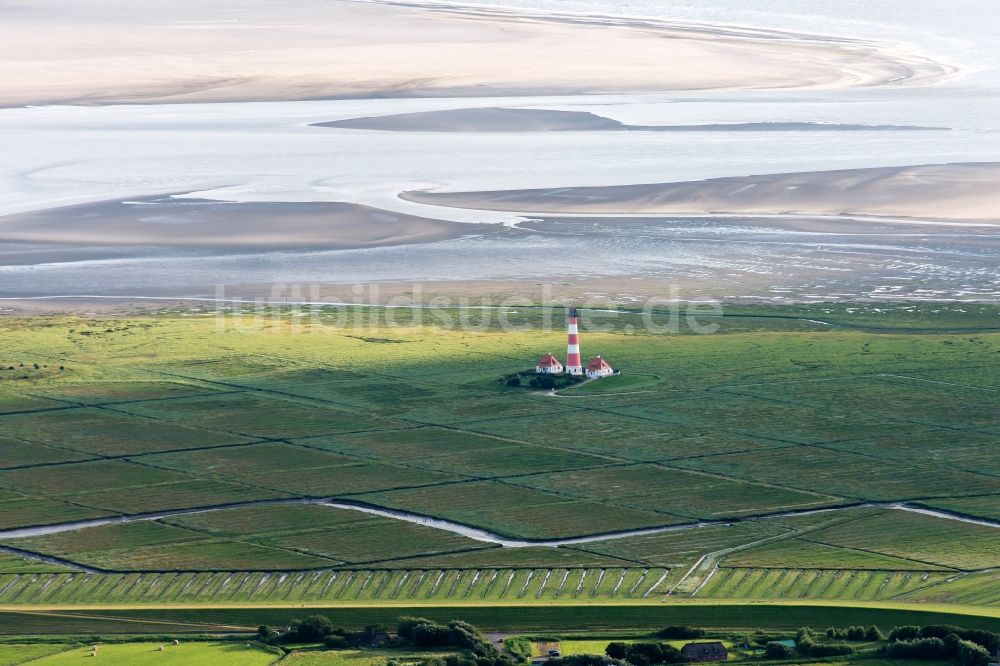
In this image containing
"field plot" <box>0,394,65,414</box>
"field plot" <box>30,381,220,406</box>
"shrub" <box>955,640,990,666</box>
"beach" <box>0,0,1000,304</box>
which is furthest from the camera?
"beach" <box>0,0,1000,304</box>

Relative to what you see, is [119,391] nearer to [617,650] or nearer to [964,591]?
[617,650]

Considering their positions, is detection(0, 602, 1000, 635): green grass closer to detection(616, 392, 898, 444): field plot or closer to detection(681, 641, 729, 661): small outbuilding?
detection(681, 641, 729, 661): small outbuilding

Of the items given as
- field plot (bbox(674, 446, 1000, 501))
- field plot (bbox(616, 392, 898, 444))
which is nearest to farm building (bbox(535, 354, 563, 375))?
field plot (bbox(616, 392, 898, 444))

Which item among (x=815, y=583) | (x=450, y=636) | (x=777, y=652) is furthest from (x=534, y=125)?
(x=777, y=652)

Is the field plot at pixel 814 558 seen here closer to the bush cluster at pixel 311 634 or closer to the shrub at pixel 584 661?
the shrub at pixel 584 661

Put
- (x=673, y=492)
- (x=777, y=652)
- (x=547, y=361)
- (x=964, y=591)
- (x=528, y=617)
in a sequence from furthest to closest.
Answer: (x=547, y=361)
(x=673, y=492)
(x=964, y=591)
(x=528, y=617)
(x=777, y=652)

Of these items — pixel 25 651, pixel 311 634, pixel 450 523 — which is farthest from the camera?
pixel 450 523

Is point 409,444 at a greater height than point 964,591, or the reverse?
point 964,591

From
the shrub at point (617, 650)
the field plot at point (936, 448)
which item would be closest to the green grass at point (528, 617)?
the shrub at point (617, 650)
